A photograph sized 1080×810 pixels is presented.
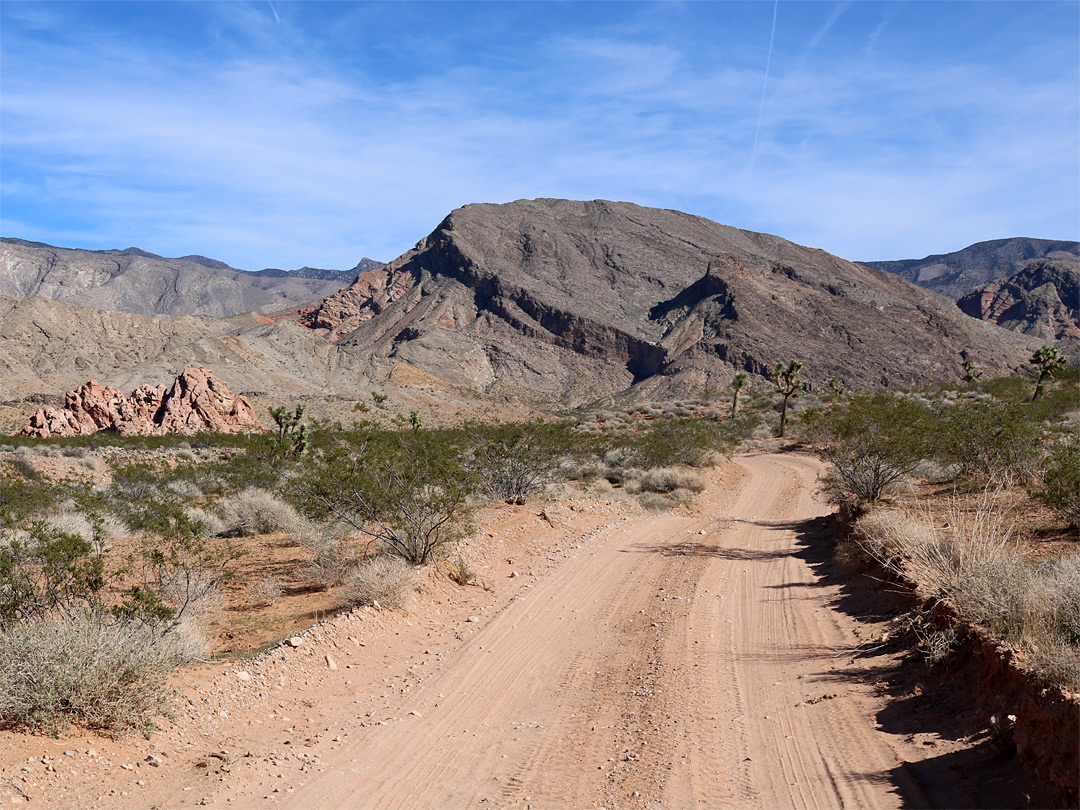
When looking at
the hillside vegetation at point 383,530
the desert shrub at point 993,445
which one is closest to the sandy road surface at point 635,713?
the hillside vegetation at point 383,530

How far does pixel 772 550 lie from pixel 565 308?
10313 cm

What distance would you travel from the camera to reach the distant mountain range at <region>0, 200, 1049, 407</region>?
245 ft

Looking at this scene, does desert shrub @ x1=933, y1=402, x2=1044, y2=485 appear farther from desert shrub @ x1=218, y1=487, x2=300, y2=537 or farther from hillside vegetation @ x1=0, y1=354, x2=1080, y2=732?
desert shrub @ x1=218, y1=487, x2=300, y2=537

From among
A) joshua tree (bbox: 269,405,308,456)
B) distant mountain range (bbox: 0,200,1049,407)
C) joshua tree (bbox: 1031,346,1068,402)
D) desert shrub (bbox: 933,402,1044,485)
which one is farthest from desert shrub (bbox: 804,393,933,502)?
distant mountain range (bbox: 0,200,1049,407)

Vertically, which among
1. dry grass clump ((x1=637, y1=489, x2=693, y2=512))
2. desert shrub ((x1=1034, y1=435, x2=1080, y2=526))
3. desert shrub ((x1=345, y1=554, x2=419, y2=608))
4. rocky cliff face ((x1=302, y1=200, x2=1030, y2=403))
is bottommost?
dry grass clump ((x1=637, y1=489, x2=693, y2=512))

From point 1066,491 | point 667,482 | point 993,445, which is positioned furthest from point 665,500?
point 1066,491

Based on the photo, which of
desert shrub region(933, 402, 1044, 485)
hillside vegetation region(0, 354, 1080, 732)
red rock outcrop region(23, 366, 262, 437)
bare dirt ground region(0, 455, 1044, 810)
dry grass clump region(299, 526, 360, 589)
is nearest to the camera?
bare dirt ground region(0, 455, 1044, 810)

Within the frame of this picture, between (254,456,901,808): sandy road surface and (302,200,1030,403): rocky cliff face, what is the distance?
8214cm

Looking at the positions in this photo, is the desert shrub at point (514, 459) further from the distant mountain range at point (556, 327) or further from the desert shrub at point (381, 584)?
the distant mountain range at point (556, 327)

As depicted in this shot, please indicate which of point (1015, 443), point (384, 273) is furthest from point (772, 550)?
point (384, 273)

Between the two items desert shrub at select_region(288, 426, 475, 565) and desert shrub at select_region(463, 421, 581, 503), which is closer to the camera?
desert shrub at select_region(288, 426, 475, 565)

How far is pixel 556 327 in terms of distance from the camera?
115 metres

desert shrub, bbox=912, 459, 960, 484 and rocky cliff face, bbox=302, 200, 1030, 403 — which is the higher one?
rocky cliff face, bbox=302, 200, 1030, 403

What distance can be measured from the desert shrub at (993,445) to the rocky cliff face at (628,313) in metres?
75.0
